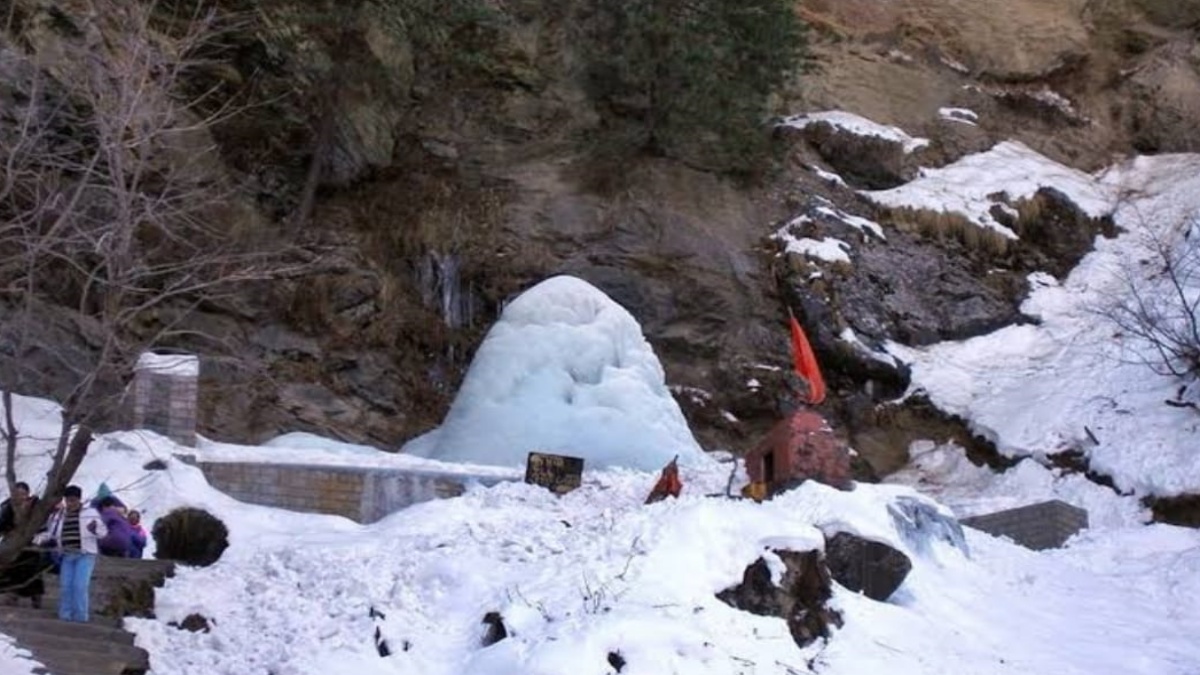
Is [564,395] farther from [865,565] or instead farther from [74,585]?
[74,585]

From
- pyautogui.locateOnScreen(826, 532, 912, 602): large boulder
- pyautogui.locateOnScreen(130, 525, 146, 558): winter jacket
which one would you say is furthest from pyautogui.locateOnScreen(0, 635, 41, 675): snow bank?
pyautogui.locateOnScreen(826, 532, 912, 602): large boulder

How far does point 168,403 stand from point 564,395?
4.92m

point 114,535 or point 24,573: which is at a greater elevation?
point 114,535

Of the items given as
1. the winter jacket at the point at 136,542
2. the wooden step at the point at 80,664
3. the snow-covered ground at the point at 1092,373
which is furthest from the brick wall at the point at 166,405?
the snow-covered ground at the point at 1092,373

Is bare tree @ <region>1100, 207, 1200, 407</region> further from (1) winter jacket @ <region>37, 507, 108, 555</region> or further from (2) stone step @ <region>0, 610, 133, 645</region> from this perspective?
(2) stone step @ <region>0, 610, 133, 645</region>

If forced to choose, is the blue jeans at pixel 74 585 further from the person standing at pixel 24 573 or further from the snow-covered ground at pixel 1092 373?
the snow-covered ground at pixel 1092 373

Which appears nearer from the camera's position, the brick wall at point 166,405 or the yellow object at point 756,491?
the yellow object at point 756,491

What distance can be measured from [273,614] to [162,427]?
518cm

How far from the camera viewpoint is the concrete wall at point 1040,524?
19.1 meters

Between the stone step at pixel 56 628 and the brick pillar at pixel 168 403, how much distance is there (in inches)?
221

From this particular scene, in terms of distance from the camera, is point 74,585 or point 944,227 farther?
point 944,227

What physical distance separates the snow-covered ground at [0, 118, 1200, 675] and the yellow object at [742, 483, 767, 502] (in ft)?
1.82

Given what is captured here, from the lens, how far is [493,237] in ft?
88.9

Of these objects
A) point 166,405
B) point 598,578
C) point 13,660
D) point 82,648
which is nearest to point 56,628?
point 82,648
